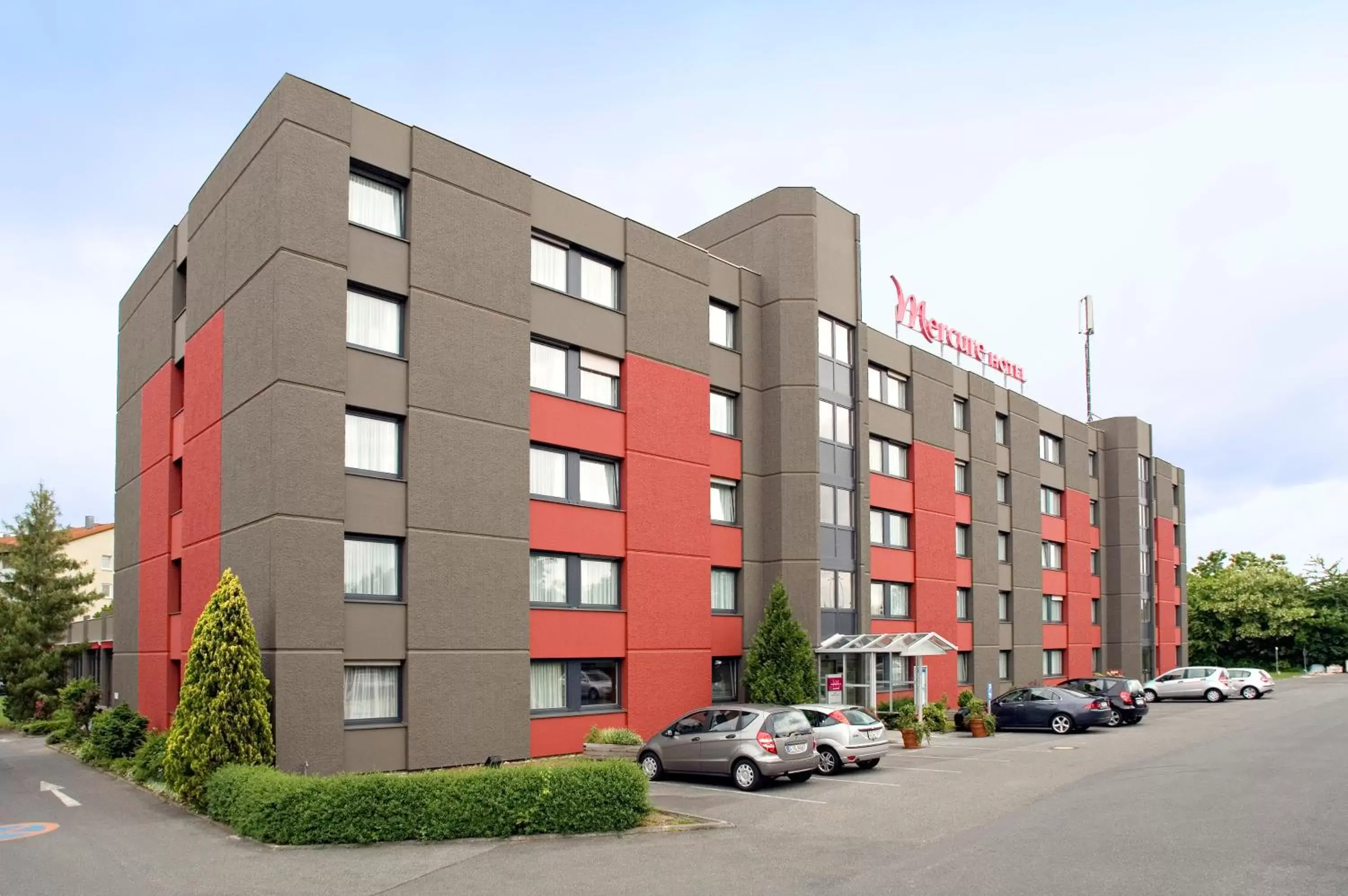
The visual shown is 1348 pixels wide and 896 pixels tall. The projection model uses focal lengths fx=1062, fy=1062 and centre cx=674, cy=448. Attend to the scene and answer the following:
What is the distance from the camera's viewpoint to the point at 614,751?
73.2 ft

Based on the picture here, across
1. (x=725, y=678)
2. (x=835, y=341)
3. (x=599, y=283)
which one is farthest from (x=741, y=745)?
(x=835, y=341)

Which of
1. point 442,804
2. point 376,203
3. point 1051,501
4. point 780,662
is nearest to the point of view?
point 442,804

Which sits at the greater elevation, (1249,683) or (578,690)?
(578,690)

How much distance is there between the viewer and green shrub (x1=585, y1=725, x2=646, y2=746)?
74.0ft

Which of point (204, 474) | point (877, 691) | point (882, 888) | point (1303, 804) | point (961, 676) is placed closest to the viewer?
point (882, 888)

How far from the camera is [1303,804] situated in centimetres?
1689

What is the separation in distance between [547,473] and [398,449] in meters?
4.05

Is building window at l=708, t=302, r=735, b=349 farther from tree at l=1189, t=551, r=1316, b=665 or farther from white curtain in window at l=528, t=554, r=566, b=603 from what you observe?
tree at l=1189, t=551, r=1316, b=665

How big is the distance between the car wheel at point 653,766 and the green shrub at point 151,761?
9260 mm

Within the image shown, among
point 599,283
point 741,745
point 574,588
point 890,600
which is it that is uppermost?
point 599,283

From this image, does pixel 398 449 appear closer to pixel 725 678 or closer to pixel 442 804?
pixel 442 804

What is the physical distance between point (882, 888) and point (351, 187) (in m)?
16.5

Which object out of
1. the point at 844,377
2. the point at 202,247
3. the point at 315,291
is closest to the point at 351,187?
the point at 315,291

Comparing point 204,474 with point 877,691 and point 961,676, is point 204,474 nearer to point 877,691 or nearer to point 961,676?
point 877,691
